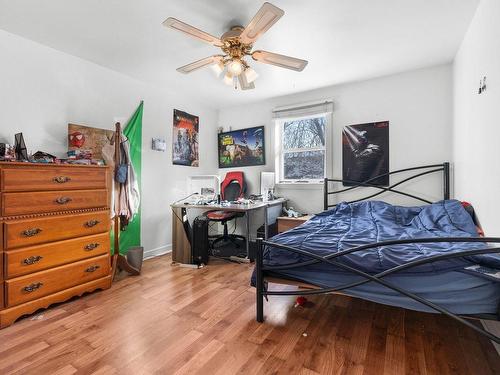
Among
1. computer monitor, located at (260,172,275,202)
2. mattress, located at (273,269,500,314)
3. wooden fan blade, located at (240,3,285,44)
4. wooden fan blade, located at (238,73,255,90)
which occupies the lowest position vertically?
mattress, located at (273,269,500,314)

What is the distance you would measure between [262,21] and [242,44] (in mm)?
426

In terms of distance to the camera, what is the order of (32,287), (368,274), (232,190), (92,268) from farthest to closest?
(232,190), (92,268), (32,287), (368,274)

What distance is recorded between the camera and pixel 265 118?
13.7 ft

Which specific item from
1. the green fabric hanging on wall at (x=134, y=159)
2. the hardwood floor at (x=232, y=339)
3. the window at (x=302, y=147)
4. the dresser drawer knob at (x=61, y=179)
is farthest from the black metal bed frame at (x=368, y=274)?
the window at (x=302, y=147)

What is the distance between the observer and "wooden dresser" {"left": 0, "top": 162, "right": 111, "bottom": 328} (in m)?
1.80

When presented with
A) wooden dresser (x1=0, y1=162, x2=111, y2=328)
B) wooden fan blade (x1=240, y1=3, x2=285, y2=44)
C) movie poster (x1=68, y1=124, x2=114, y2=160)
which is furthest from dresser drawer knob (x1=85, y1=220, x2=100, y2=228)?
wooden fan blade (x1=240, y1=3, x2=285, y2=44)

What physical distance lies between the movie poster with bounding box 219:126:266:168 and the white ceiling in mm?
1269

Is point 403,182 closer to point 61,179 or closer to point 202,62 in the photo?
point 202,62

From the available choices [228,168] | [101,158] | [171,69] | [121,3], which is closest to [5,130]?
[101,158]

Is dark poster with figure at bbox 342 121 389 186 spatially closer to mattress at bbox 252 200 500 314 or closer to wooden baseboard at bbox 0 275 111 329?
mattress at bbox 252 200 500 314

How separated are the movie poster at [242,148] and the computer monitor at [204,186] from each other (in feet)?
2.68

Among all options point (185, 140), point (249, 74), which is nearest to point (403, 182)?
point (249, 74)

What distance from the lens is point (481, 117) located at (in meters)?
1.87

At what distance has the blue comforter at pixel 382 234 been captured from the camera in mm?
1431
